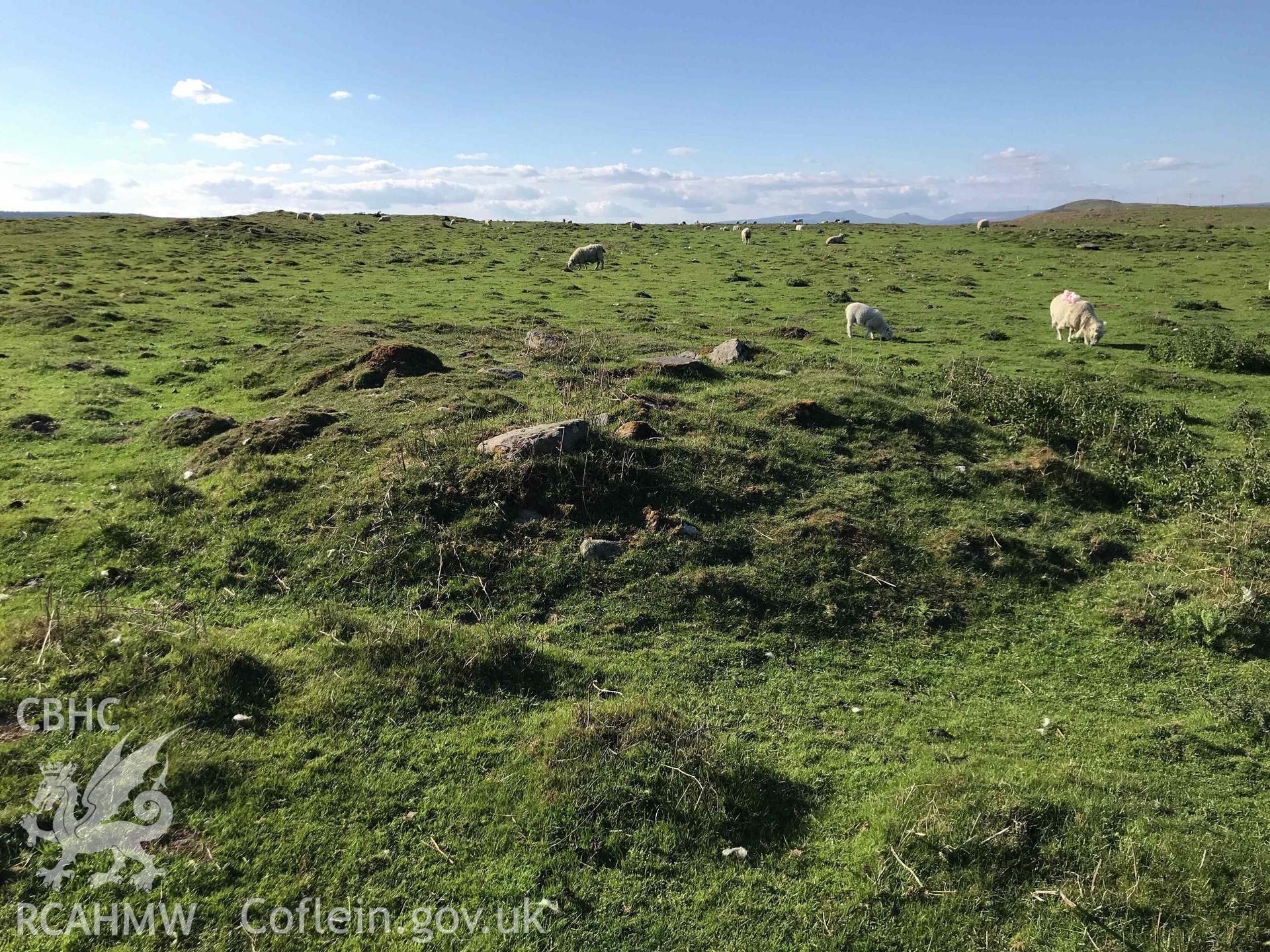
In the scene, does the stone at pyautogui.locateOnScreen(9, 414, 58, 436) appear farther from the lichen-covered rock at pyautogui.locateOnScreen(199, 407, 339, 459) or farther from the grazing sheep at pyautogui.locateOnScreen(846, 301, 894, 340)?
the grazing sheep at pyautogui.locateOnScreen(846, 301, 894, 340)

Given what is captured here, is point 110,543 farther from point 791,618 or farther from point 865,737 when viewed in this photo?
point 865,737

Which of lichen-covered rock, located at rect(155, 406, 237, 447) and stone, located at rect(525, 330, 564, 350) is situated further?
stone, located at rect(525, 330, 564, 350)

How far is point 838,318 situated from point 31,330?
102 feet

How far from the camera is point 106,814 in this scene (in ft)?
16.5

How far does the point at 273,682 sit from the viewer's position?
6660 mm

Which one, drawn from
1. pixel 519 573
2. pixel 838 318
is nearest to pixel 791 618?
pixel 519 573

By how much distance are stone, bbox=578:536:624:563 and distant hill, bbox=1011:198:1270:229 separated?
69.7 m

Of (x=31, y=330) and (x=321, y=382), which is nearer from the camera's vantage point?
(x=321, y=382)

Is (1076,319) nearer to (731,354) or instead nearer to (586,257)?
(731,354)

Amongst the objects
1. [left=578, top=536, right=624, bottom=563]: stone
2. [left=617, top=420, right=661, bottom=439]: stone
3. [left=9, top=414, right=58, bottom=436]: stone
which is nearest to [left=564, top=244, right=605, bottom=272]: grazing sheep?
[left=9, top=414, right=58, bottom=436]: stone

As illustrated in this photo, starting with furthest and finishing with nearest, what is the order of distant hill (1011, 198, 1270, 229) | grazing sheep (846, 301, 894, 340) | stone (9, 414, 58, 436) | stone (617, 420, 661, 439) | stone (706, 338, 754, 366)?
distant hill (1011, 198, 1270, 229) < grazing sheep (846, 301, 894, 340) < stone (706, 338, 754, 366) < stone (9, 414, 58, 436) < stone (617, 420, 661, 439)

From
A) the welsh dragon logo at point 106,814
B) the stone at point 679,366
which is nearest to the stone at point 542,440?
the stone at point 679,366

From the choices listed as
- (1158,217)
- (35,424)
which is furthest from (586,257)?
(1158,217)

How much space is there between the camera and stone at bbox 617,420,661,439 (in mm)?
11828
